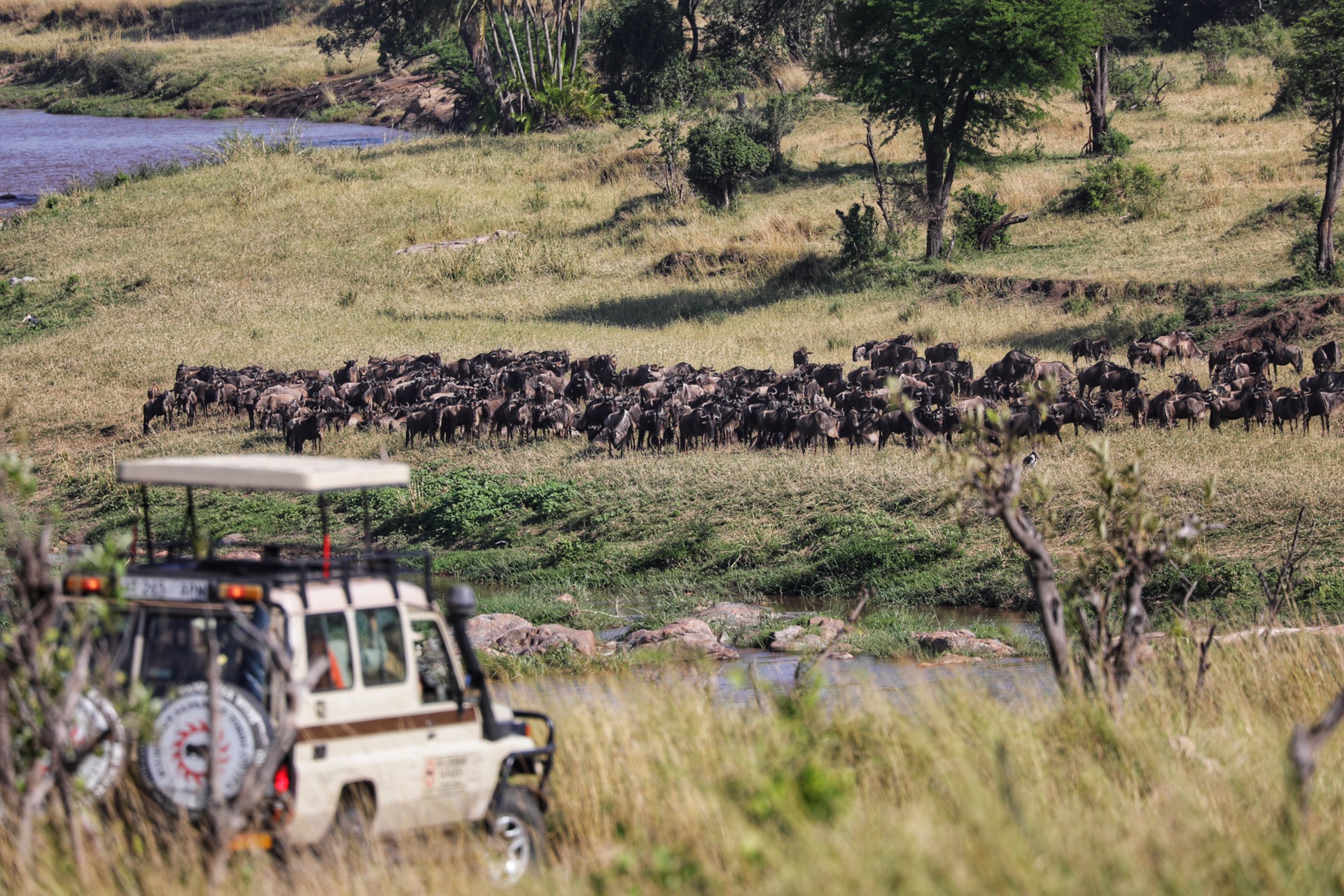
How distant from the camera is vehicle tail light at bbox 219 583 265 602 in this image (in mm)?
5113

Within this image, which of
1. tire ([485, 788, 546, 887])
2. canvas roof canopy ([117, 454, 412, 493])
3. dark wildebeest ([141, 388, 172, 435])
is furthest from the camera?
dark wildebeest ([141, 388, 172, 435])

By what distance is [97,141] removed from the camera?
Answer: 235ft

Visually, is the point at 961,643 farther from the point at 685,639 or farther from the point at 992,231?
the point at 992,231

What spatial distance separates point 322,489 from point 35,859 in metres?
1.76

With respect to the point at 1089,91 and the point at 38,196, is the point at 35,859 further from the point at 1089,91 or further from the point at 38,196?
the point at 38,196

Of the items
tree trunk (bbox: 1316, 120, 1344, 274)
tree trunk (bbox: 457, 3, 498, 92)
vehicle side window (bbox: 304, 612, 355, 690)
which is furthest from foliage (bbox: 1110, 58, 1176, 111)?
vehicle side window (bbox: 304, 612, 355, 690)

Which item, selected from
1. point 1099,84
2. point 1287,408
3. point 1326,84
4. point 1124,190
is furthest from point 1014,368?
point 1099,84

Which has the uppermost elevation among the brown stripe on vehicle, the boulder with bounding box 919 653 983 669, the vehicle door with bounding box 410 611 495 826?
the brown stripe on vehicle

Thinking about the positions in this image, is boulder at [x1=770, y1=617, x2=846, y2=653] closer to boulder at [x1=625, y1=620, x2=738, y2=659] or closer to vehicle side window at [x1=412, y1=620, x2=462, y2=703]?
boulder at [x1=625, y1=620, x2=738, y2=659]

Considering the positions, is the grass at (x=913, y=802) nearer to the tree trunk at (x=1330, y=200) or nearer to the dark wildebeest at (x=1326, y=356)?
the dark wildebeest at (x=1326, y=356)

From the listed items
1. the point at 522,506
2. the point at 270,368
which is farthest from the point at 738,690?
the point at 270,368

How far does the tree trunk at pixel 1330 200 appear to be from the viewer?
85.9 ft

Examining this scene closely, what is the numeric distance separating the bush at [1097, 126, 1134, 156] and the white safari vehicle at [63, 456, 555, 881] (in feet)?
125

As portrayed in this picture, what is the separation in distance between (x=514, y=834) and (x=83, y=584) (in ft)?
6.89
